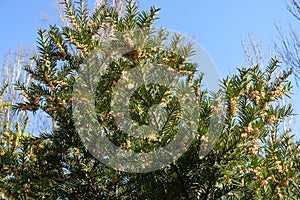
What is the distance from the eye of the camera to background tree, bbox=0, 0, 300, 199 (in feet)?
2.78

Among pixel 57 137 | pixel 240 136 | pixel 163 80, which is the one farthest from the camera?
pixel 57 137

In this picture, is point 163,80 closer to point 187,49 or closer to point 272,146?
Result: point 187,49

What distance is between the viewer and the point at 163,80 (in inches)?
36.5

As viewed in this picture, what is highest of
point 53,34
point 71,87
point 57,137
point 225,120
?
point 53,34

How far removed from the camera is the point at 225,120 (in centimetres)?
88

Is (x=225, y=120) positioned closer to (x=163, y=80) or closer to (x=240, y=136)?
(x=240, y=136)

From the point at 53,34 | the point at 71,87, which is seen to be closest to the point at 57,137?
the point at 71,87

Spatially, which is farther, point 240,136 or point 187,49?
point 187,49

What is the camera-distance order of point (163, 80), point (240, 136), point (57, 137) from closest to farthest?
point (240, 136) < point (163, 80) < point (57, 137)

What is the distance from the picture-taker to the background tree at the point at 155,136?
846 millimetres

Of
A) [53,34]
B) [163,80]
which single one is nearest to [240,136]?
[163,80]

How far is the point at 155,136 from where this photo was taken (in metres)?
0.89

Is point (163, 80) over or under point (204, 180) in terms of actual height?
over

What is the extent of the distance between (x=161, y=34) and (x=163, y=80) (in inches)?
5.8
